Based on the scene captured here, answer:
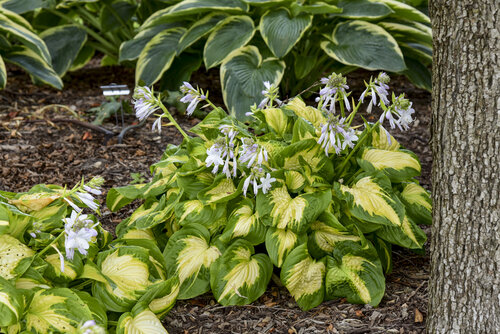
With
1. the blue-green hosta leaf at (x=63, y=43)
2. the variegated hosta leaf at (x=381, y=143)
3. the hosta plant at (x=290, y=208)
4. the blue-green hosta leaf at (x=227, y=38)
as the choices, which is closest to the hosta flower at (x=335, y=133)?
the hosta plant at (x=290, y=208)

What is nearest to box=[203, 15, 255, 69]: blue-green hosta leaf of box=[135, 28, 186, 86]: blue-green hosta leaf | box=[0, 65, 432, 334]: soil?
box=[135, 28, 186, 86]: blue-green hosta leaf

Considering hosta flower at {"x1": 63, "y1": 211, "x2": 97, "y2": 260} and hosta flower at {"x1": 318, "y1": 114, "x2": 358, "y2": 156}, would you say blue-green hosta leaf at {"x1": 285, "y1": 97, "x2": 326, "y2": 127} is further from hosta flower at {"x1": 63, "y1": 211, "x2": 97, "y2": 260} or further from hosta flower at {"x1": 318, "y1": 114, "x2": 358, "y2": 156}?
hosta flower at {"x1": 63, "y1": 211, "x2": 97, "y2": 260}

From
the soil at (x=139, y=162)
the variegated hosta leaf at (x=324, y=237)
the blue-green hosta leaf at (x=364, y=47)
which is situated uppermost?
the blue-green hosta leaf at (x=364, y=47)

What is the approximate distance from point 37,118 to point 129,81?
1.30 metres

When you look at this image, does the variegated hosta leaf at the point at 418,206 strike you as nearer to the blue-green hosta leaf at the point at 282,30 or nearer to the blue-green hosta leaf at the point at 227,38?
the blue-green hosta leaf at the point at 282,30

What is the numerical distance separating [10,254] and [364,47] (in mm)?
3057

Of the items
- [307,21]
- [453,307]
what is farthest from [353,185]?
[307,21]

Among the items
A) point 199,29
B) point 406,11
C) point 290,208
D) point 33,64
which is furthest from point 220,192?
point 33,64

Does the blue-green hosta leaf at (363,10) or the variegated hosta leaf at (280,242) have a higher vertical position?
the blue-green hosta leaf at (363,10)

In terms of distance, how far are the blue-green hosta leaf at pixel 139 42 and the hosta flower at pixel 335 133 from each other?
9.46ft

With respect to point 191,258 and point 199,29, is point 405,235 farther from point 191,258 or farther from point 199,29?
point 199,29

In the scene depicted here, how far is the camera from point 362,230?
2598mm

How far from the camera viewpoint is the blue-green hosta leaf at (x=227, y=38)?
441cm

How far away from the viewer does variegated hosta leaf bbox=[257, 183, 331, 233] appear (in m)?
2.47
